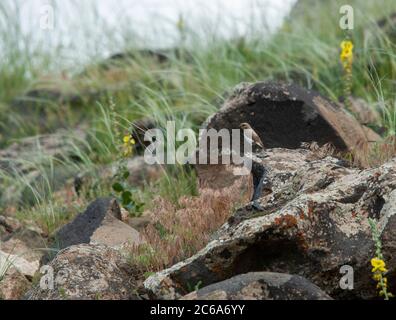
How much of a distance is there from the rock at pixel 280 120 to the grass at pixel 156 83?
1.28 ft

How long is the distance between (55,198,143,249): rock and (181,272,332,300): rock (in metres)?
1.60

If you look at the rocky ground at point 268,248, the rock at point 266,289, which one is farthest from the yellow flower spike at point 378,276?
the rock at point 266,289

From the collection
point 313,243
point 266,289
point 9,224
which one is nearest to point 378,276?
point 313,243

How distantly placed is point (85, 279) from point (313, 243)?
3.89 ft

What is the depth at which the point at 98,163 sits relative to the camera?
26.3 ft

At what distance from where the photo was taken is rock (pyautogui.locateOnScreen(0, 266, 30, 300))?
4.93m

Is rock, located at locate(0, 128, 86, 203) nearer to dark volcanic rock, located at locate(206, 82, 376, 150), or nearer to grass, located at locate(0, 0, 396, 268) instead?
grass, located at locate(0, 0, 396, 268)

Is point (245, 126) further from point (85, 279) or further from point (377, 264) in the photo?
point (377, 264)

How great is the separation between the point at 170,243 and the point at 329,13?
21.4 ft

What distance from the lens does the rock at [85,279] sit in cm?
417

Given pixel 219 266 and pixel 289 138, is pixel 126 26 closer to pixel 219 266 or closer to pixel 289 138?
pixel 289 138

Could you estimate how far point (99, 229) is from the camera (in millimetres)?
5375

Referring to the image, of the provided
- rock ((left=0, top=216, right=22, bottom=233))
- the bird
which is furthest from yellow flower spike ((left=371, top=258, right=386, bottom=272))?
rock ((left=0, top=216, right=22, bottom=233))

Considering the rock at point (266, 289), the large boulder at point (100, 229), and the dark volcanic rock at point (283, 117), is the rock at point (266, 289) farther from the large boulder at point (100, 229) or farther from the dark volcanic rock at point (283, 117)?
the dark volcanic rock at point (283, 117)
